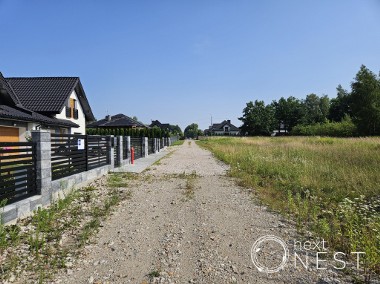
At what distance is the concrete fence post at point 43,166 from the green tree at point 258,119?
89273mm

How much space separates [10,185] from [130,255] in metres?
2.97

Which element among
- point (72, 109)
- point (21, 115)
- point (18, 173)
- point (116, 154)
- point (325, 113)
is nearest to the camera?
point (18, 173)

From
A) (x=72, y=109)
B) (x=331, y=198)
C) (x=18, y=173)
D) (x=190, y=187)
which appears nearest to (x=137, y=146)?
(x=72, y=109)

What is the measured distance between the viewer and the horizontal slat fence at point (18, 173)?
193 inches

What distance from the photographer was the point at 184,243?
412cm

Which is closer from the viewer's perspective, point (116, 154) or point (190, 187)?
point (190, 187)

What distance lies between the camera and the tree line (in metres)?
43.9

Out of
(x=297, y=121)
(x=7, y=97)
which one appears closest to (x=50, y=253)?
(x=7, y=97)

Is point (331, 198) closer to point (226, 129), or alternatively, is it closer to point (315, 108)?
point (315, 108)

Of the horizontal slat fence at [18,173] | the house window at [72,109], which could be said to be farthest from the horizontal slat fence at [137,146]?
the horizontal slat fence at [18,173]

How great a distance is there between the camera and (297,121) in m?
93.5

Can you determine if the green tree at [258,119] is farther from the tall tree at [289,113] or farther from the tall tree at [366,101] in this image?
the tall tree at [366,101]

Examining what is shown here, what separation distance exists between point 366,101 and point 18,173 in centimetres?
5073

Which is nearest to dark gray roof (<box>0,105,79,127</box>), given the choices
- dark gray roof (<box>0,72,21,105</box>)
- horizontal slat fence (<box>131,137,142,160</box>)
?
dark gray roof (<box>0,72,21,105</box>)
